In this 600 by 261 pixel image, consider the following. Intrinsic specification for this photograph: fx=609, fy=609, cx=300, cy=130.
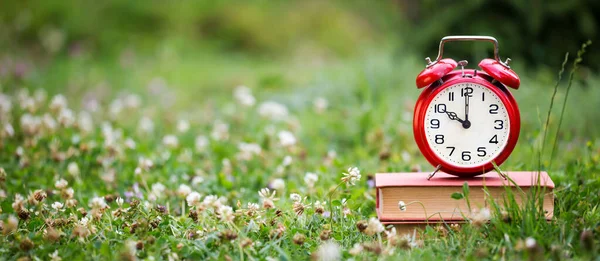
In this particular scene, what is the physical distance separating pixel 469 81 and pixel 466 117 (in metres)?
0.15

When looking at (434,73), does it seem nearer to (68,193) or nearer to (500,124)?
(500,124)

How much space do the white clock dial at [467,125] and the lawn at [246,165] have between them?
197 millimetres

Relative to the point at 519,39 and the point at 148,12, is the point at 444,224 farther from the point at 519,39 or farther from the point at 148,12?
the point at 148,12

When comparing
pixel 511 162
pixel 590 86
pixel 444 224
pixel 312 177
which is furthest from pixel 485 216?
pixel 590 86

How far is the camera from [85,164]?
12.7ft

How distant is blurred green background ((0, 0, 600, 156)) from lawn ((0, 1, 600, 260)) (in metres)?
0.06

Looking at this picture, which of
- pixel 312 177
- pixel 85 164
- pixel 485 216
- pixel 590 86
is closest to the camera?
pixel 485 216

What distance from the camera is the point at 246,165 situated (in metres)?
4.15

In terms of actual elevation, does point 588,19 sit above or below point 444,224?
above

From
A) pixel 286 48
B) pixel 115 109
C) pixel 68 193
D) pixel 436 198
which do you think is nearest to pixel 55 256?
pixel 68 193

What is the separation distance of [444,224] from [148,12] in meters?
9.31

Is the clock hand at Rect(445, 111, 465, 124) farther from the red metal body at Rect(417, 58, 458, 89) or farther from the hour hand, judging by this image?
the red metal body at Rect(417, 58, 458, 89)

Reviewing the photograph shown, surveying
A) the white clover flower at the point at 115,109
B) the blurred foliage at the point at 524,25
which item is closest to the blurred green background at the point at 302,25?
the blurred foliage at the point at 524,25

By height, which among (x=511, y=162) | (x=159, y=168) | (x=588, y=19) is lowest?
(x=159, y=168)
